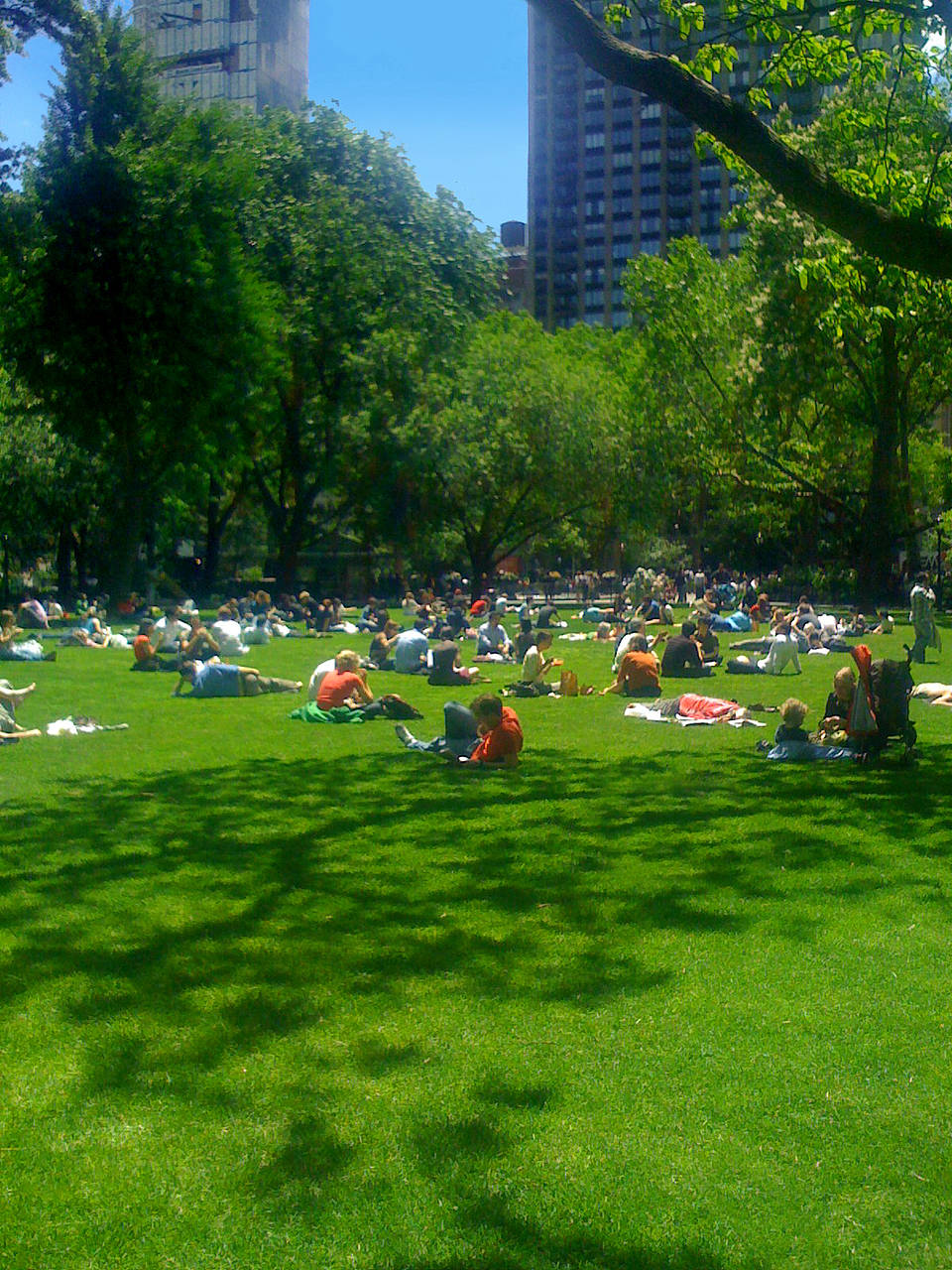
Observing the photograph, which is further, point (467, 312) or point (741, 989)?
point (467, 312)

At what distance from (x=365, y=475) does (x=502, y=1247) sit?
1769 inches

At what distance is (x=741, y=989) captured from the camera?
6129mm

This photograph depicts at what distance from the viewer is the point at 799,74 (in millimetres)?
14391

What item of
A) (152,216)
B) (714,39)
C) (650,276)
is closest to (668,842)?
(714,39)

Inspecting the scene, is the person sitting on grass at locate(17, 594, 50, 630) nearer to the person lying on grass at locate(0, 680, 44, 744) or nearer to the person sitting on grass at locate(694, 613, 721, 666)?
the person sitting on grass at locate(694, 613, 721, 666)

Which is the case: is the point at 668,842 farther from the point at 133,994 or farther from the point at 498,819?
the point at 133,994

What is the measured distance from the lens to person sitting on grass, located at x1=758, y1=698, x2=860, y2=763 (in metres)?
13.1

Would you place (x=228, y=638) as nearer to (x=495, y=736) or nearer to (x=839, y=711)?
(x=495, y=736)

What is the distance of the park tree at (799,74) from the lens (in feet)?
32.9

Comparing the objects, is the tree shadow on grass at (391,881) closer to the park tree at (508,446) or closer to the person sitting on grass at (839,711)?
the person sitting on grass at (839,711)

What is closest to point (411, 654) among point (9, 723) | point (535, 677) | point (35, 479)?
point (535, 677)

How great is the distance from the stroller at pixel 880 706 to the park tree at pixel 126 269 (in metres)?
28.7

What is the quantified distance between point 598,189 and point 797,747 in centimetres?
13887

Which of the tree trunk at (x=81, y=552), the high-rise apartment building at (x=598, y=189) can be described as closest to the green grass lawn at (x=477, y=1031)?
the tree trunk at (x=81, y=552)
